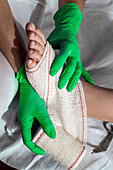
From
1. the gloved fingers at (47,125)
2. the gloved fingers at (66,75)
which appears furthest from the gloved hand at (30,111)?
the gloved fingers at (66,75)

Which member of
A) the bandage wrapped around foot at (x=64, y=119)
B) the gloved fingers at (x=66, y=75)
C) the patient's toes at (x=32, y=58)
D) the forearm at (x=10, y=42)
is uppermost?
the forearm at (x=10, y=42)

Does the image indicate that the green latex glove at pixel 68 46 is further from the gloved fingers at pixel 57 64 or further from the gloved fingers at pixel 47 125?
the gloved fingers at pixel 47 125

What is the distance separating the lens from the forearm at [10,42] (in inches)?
28.8

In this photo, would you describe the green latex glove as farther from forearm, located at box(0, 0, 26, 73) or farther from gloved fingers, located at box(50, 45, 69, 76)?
forearm, located at box(0, 0, 26, 73)

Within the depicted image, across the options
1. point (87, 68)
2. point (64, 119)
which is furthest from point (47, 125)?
point (87, 68)

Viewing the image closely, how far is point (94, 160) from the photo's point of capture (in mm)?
831

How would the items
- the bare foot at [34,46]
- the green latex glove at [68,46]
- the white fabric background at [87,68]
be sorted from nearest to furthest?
the bare foot at [34,46], the green latex glove at [68,46], the white fabric background at [87,68]

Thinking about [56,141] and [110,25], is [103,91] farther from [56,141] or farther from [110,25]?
[110,25]

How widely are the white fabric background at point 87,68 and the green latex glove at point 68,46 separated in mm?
190

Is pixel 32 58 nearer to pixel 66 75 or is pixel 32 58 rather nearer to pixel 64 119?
pixel 66 75

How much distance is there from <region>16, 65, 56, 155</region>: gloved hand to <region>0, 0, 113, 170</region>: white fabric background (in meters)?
0.05

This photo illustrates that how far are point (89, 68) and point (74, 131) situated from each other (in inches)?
16.5

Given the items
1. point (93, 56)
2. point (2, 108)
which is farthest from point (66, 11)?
point (2, 108)

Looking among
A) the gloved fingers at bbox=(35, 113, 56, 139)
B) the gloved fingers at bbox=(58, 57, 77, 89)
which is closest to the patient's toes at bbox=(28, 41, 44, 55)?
the gloved fingers at bbox=(58, 57, 77, 89)
